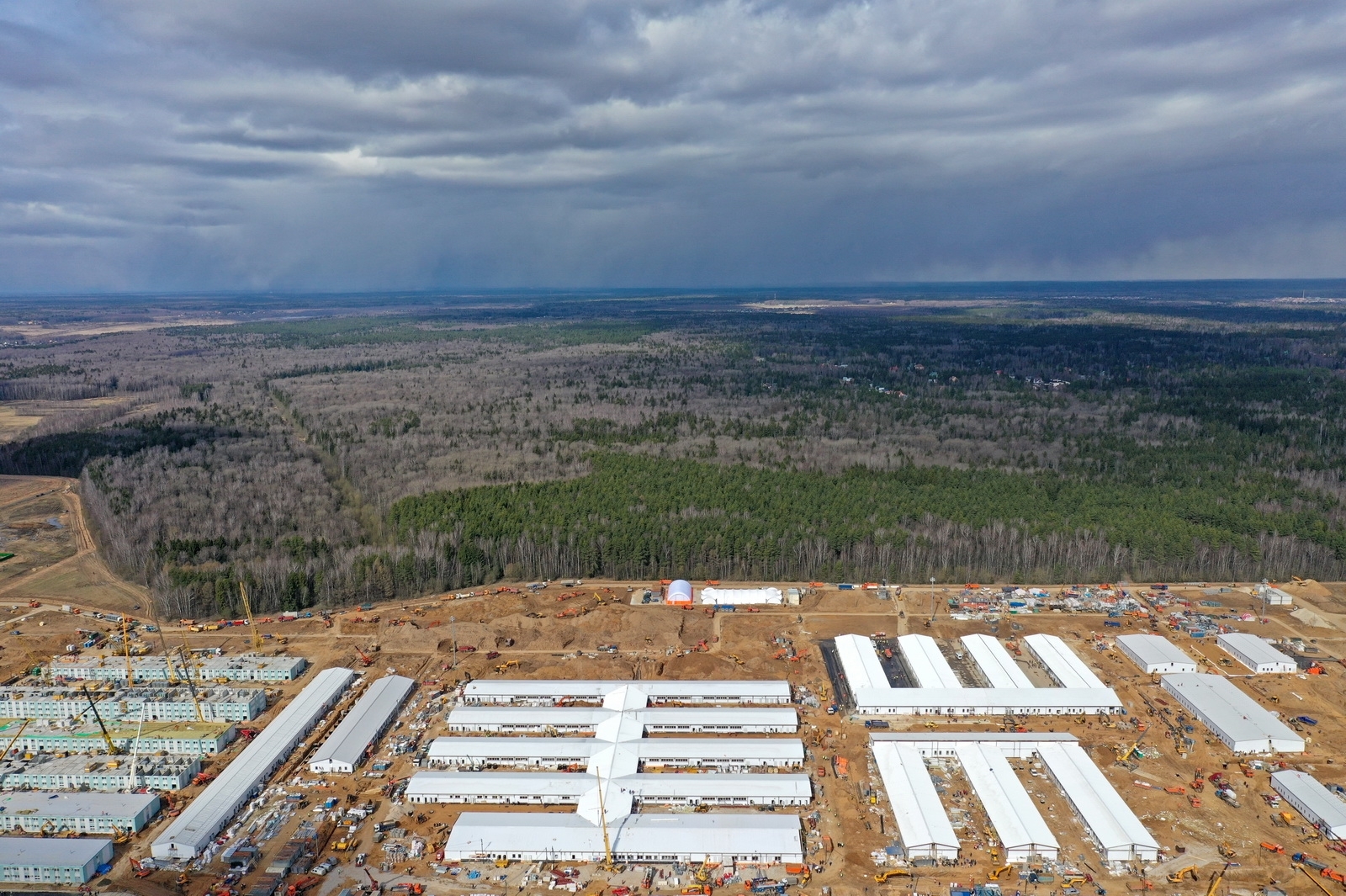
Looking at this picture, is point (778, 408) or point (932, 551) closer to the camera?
point (932, 551)

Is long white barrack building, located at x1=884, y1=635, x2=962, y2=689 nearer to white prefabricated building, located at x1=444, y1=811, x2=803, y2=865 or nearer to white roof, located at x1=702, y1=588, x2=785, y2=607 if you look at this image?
white roof, located at x1=702, y1=588, x2=785, y2=607

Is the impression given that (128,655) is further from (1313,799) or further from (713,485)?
(1313,799)

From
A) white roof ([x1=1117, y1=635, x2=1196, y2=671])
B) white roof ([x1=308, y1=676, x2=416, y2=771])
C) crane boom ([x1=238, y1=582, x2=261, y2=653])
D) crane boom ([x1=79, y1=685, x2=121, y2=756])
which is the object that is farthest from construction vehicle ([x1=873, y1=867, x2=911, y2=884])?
crane boom ([x1=238, y1=582, x2=261, y2=653])

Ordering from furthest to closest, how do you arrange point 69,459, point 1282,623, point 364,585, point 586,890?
point 69,459 → point 364,585 → point 1282,623 → point 586,890

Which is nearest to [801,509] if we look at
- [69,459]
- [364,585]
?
[364,585]

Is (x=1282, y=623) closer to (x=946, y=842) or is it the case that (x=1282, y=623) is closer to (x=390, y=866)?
(x=946, y=842)

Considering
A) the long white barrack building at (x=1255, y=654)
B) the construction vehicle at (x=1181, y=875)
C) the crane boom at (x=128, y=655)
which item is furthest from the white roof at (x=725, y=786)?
the crane boom at (x=128, y=655)

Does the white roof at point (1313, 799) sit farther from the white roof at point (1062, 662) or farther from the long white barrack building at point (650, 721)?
the long white barrack building at point (650, 721)
